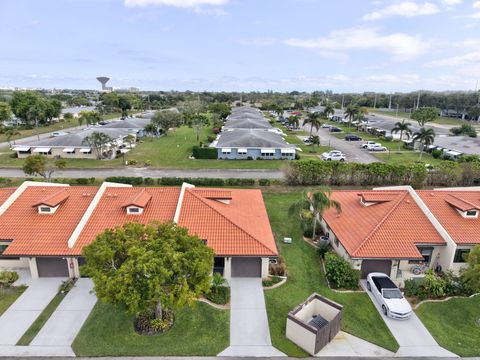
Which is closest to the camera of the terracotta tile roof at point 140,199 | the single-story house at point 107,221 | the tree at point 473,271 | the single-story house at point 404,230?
the tree at point 473,271

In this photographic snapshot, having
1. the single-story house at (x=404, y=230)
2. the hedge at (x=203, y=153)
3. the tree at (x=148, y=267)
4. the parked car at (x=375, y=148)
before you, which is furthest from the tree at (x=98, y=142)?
the parked car at (x=375, y=148)

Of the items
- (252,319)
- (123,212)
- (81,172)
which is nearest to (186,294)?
(252,319)

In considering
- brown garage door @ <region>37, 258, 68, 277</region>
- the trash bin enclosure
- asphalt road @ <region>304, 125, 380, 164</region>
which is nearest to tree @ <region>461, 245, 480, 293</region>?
the trash bin enclosure

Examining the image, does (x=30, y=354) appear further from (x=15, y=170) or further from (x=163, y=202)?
(x=15, y=170)

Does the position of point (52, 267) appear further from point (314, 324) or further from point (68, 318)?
point (314, 324)

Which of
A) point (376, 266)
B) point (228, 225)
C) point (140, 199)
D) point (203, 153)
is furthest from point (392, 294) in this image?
point (203, 153)

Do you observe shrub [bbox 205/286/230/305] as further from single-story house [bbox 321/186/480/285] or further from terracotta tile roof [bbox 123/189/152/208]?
single-story house [bbox 321/186/480/285]

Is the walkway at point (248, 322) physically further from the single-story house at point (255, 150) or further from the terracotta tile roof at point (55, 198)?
the single-story house at point (255, 150)
